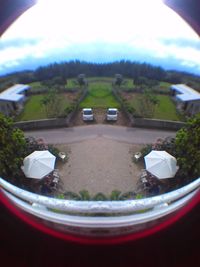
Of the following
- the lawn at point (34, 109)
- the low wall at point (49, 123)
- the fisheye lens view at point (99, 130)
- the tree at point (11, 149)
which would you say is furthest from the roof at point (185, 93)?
the tree at point (11, 149)

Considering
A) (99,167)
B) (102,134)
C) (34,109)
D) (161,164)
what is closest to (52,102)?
(34,109)

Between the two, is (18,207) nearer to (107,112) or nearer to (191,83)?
(107,112)

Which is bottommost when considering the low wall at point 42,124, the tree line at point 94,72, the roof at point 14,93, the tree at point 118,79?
the low wall at point 42,124

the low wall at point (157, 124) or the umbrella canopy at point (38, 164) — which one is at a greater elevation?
the low wall at point (157, 124)

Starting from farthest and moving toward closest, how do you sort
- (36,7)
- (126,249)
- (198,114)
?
(126,249) < (198,114) < (36,7)

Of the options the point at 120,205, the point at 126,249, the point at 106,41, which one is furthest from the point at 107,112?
the point at 126,249

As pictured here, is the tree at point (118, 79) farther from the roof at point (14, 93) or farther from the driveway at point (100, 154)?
the roof at point (14, 93)

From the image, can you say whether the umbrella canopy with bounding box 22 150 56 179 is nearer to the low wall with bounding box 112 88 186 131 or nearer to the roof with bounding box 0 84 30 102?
the roof with bounding box 0 84 30 102
